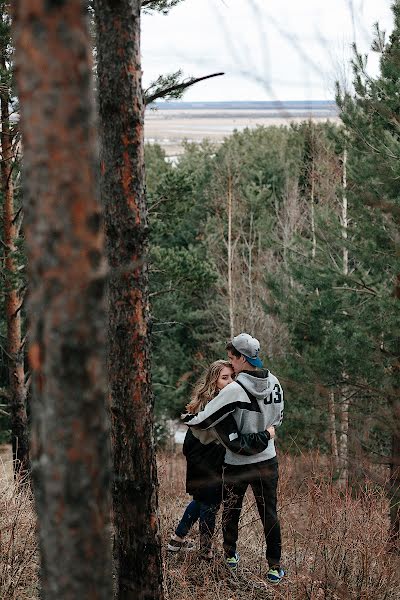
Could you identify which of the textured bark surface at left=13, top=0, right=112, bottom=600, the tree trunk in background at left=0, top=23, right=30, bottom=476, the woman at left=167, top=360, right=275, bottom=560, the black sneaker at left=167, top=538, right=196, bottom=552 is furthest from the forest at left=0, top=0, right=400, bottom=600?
the tree trunk in background at left=0, top=23, right=30, bottom=476

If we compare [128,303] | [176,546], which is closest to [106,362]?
[128,303]

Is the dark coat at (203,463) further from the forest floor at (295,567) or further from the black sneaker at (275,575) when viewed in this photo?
the black sneaker at (275,575)

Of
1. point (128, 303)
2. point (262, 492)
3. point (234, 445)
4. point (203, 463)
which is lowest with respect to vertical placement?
point (262, 492)

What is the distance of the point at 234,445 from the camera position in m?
4.14

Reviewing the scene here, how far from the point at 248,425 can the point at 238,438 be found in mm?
94

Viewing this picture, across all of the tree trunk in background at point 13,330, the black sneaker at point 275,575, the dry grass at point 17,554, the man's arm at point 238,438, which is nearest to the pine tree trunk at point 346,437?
the man's arm at point 238,438

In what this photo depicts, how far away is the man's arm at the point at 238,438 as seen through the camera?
163 inches

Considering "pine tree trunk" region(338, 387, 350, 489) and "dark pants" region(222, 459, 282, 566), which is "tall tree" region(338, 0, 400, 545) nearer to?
"pine tree trunk" region(338, 387, 350, 489)

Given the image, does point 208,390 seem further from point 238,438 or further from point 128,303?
point 128,303

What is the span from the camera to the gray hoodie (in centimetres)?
412

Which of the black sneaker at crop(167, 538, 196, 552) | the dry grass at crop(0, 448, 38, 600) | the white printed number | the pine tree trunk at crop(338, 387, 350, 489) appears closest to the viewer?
the pine tree trunk at crop(338, 387, 350, 489)

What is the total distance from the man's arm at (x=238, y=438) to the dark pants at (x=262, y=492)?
5.6 inches

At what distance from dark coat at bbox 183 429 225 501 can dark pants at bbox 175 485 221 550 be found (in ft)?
0.06

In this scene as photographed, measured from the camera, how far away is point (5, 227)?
402 inches
